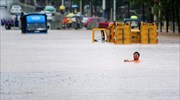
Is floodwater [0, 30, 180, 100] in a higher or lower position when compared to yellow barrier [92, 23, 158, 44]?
lower

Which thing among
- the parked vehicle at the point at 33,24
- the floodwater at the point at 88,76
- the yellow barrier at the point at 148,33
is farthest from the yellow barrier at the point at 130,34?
the parked vehicle at the point at 33,24

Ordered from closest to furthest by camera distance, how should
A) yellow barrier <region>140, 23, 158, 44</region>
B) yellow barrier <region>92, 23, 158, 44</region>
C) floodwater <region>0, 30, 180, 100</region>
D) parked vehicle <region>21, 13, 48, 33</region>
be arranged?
floodwater <region>0, 30, 180, 100</region>
yellow barrier <region>92, 23, 158, 44</region>
yellow barrier <region>140, 23, 158, 44</region>
parked vehicle <region>21, 13, 48, 33</region>

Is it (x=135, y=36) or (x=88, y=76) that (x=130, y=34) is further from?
(x=88, y=76)

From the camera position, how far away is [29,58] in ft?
87.5

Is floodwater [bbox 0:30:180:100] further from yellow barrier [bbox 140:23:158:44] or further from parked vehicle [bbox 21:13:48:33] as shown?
parked vehicle [bbox 21:13:48:33]

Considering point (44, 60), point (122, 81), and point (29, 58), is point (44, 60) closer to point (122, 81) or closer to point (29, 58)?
point (29, 58)

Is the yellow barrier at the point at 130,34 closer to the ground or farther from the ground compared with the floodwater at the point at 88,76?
farther from the ground

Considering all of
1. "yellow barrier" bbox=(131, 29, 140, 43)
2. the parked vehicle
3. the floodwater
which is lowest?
the floodwater

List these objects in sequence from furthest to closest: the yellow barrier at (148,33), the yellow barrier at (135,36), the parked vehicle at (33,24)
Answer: the parked vehicle at (33,24)
the yellow barrier at (135,36)
the yellow barrier at (148,33)

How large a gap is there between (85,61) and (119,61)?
1.26m

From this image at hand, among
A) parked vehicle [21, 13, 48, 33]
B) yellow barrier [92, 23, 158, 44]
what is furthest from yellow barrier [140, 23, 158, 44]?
parked vehicle [21, 13, 48, 33]

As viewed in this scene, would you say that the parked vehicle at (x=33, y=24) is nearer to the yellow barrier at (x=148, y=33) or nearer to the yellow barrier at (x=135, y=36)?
the yellow barrier at (x=135, y=36)

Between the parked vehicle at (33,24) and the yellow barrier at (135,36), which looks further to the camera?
the parked vehicle at (33,24)

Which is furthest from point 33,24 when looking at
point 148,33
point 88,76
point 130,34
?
point 88,76
